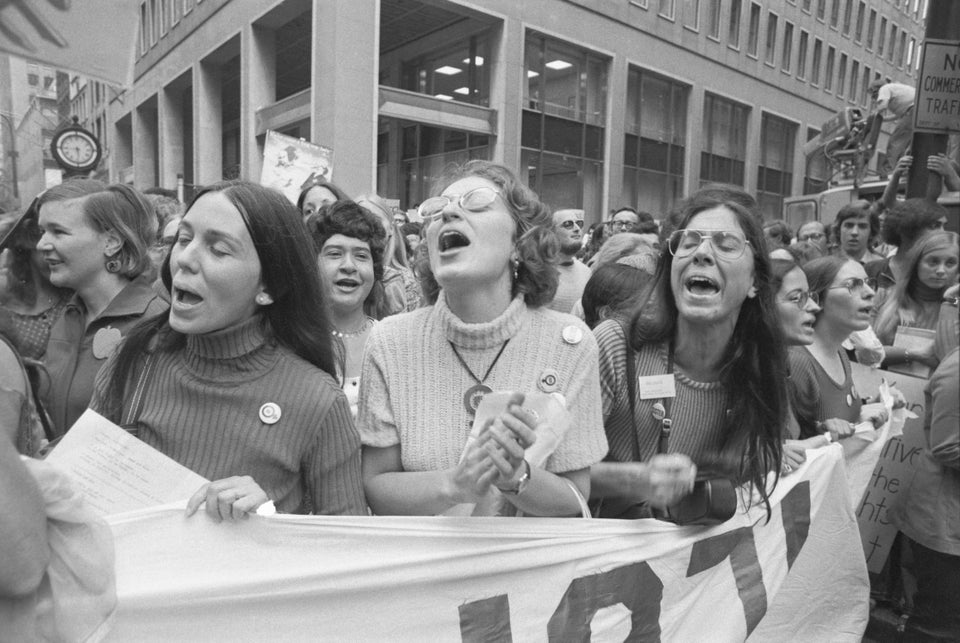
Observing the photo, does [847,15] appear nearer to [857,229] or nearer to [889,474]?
[857,229]

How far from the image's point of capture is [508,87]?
63.7 feet

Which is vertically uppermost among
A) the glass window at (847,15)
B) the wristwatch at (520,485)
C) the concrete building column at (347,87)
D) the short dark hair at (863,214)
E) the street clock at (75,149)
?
the glass window at (847,15)

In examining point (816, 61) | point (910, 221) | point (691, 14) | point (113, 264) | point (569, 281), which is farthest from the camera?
point (816, 61)

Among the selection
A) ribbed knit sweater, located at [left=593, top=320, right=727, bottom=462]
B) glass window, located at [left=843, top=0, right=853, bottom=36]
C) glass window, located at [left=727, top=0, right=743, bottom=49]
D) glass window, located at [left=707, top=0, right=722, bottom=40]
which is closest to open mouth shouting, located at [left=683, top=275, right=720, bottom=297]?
ribbed knit sweater, located at [left=593, top=320, right=727, bottom=462]

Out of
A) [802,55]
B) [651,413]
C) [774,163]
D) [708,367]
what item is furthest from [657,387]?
[802,55]

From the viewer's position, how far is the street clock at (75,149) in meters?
14.0

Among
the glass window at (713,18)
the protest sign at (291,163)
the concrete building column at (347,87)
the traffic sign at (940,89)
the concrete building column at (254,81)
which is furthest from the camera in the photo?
the glass window at (713,18)

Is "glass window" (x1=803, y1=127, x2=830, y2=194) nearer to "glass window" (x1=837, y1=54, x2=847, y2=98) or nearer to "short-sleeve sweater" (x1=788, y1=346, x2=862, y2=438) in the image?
"glass window" (x1=837, y1=54, x2=847, y2=98)

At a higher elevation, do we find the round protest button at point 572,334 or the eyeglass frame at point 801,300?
the eyeglass frame at point 801,300

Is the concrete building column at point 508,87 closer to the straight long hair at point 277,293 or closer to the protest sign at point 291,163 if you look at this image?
the protest sign at point 291,163

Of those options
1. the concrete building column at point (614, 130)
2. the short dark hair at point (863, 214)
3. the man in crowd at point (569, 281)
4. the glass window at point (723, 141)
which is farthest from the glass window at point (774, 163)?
the man in crowd at point (569, 281)

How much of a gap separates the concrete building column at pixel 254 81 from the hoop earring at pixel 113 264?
728 inches

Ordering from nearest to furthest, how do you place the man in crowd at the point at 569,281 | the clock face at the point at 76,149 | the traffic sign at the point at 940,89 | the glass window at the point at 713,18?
the traffic sign at the point at 940,89
the man in crowd at the point at 569,281
the clock face at the point at 76,149
the glass window at the point at 713,18

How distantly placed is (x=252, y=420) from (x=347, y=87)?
16.4 metres
